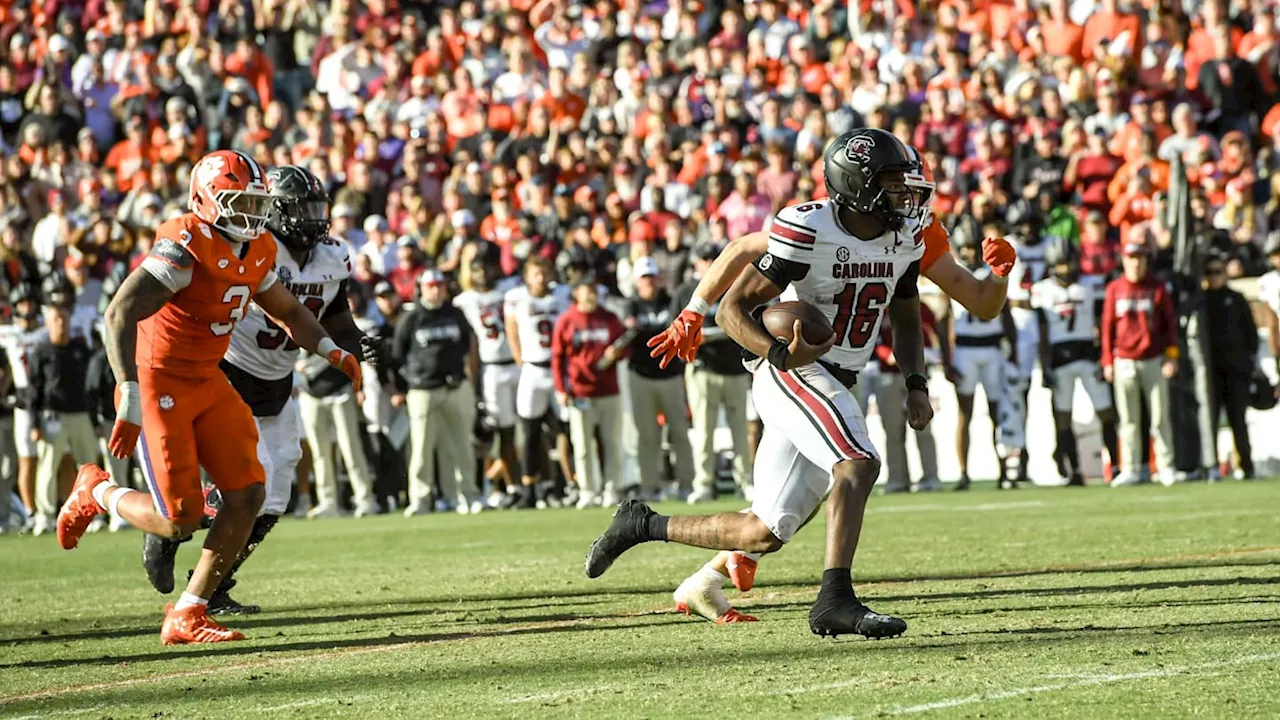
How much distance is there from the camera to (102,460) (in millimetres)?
16609

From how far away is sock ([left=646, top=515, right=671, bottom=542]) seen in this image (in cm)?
717

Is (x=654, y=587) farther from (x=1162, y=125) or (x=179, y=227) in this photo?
(x=1162, y=125)

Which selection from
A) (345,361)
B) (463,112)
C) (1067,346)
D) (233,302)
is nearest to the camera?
(233,302)

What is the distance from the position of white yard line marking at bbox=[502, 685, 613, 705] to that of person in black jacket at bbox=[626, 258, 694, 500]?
33.0 ft

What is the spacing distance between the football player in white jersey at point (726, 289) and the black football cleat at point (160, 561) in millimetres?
2429

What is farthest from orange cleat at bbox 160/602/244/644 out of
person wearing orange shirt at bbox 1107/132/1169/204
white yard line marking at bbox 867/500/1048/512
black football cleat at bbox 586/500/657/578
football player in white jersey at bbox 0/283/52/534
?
person wearing orange shirt at bbox 1107/132/1169/204

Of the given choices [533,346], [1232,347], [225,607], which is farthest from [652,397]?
[225,607]

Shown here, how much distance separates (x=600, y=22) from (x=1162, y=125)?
6.89 metres

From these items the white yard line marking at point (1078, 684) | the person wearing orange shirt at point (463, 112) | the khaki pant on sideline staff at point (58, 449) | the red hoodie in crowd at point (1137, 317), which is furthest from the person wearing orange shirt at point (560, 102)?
the white yard line marking at point (1078, 684)

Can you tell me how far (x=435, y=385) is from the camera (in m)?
15.4

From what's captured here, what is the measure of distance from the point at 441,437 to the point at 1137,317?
5797 millimetres

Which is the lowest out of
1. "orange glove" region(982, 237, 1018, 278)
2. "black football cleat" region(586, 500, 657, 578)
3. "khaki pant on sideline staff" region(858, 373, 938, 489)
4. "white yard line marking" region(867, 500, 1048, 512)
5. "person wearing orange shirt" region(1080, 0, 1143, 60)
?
"white yard line marking" region(867, 500, 1048, 512)

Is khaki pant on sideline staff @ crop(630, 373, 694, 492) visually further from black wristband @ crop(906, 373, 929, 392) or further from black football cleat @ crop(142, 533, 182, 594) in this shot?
black wristband @ crop(906, 373, 929, 392)

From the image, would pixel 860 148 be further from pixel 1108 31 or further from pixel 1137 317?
pixel 1108 31
